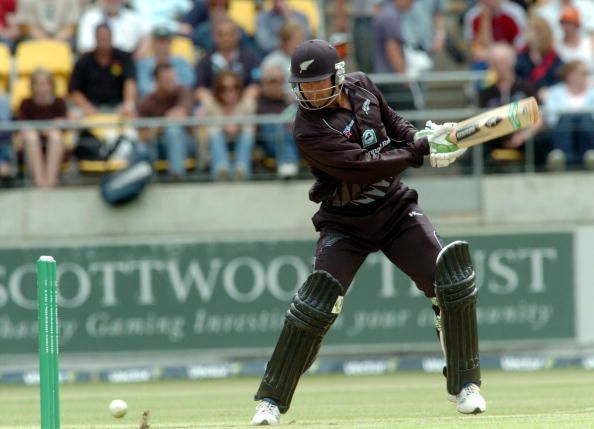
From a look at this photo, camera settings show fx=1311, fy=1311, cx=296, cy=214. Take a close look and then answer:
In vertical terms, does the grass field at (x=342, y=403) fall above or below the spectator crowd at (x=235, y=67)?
below

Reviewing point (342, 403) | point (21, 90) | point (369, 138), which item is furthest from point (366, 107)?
point (21, 90)

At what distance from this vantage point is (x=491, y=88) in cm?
1371

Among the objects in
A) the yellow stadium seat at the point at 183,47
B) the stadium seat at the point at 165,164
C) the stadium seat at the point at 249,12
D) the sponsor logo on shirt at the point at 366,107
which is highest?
the stadium seat at the point at 249,12

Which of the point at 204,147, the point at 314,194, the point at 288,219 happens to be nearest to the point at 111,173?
the point at 204,147

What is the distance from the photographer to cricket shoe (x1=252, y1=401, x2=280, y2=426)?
7.18 m

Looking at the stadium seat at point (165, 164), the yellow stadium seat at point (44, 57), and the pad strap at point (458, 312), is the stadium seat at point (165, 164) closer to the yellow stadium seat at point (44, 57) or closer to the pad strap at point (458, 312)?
the yellow stadium seat at point (44, 57)

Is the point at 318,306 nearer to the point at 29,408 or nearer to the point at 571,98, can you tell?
the point at 29,408

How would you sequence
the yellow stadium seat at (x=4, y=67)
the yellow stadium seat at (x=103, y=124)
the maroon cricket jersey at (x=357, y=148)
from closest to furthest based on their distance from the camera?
the maroon cricket jersey at (x=357, y=148) → the yellow stadium seat at (x=103, y=124) → the yellow stadium seat at (x=4, y=67)

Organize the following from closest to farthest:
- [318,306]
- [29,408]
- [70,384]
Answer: [318,306], [29,408], [70,384]

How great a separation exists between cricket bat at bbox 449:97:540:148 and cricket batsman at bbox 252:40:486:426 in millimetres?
61

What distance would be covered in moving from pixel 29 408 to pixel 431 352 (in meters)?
4.95

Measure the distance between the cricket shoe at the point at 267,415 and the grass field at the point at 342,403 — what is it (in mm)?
82

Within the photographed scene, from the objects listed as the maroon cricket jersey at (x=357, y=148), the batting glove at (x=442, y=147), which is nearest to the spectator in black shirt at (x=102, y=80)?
the maroon cricket jersey at (x=357, y=148)

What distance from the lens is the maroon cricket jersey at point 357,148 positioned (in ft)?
23.1
